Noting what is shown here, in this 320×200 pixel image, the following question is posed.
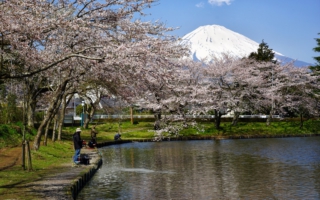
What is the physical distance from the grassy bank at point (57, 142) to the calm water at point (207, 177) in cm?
211

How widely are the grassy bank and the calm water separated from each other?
6.92 ft

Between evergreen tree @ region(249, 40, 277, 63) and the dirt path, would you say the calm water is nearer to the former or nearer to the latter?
the dirt path

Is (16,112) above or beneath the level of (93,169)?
above

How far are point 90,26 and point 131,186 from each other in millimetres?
6139

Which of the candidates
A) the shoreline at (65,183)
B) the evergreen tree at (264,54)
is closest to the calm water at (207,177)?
the shoreline at (65,183)

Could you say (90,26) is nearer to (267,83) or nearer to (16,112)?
(16,112)

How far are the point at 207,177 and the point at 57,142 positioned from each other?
15.1 m

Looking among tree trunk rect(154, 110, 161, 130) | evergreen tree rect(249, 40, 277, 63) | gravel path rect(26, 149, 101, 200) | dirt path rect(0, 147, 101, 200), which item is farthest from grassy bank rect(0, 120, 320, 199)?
evergreen tree rect(249, 40, 277, 63)

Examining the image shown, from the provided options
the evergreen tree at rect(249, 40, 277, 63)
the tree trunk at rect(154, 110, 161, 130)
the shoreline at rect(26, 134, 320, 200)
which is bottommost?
the shoreline at rect(26, 134, 320, 200)

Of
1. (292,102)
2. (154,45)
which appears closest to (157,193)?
(154,45)

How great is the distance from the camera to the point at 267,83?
6066 cm

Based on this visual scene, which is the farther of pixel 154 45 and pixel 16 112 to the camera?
pixel 16 112

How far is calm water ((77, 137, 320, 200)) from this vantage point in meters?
15.4

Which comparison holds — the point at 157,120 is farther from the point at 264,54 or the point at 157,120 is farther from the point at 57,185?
the point at 57,185
